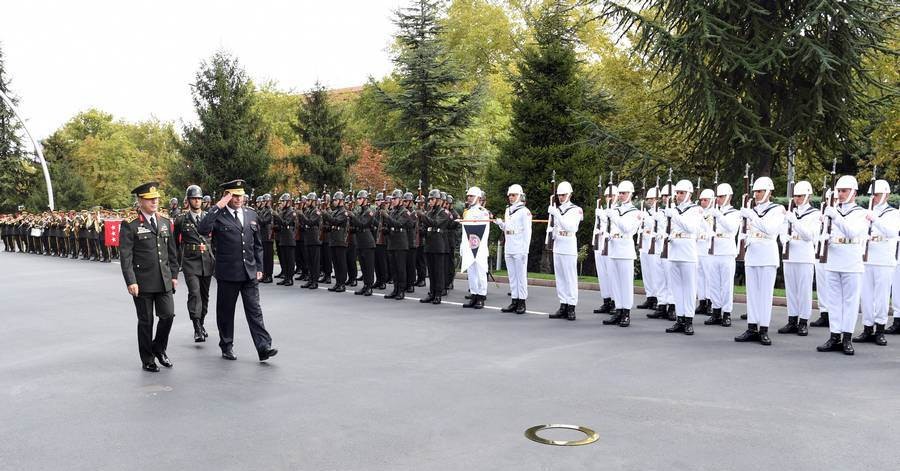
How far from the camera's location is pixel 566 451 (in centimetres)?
520

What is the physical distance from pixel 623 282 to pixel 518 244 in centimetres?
217

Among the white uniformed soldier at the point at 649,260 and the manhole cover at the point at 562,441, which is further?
the white uniformed soldier at the point at 649,260

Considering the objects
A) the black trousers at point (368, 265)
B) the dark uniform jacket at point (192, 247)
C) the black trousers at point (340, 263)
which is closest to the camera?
the dark uniform jacket at point (192, 247)

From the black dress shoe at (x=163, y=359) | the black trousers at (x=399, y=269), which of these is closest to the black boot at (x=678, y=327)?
the black trousers at (x=399, y=269)

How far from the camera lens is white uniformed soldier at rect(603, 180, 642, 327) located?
11281mm

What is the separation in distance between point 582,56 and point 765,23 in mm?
19413

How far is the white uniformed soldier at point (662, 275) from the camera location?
38.8ft

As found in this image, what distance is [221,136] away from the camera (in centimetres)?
3559

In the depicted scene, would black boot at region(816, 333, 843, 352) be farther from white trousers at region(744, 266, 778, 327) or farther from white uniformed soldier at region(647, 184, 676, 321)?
white uniformed soldier at region(647, 184, 676, 321)

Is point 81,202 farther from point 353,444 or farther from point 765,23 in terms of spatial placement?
point 353,444

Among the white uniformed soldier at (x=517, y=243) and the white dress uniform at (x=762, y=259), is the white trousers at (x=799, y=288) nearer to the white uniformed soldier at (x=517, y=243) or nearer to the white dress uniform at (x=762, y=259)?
the white dress uniform at (x=762, y=259)

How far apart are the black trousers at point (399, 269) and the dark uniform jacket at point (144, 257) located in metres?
6.80

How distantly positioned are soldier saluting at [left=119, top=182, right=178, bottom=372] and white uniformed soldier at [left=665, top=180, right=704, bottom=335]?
659 centimetres

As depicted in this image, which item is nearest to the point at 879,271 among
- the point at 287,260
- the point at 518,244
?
the point at 518,244
